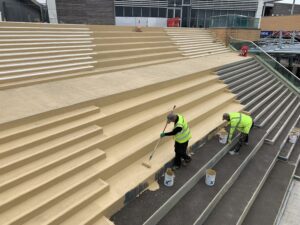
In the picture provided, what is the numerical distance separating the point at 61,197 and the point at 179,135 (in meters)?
2.56

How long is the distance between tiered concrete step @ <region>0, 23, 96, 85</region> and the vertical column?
11.5m

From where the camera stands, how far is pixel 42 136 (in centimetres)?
457

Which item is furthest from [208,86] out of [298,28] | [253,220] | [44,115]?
[298,28]

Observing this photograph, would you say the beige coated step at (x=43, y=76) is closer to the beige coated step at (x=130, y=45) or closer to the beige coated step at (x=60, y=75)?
the beige coated step at (x=60, y=75)

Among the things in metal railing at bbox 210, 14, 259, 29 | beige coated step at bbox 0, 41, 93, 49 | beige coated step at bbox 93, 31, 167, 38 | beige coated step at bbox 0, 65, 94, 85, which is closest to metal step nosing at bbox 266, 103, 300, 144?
beige coated step at bbox 0, 65, 94, 85

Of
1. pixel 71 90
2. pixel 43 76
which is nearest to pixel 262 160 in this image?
pixel 71 90

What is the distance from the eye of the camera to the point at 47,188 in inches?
159

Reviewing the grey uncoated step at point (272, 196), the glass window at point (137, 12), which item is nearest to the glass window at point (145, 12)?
the glass window at point (137, 12)

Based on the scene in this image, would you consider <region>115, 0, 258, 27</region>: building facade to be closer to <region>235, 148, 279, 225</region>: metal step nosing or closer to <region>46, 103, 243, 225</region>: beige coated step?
<region>235, 148, 279, 225</region>: metal step nosing

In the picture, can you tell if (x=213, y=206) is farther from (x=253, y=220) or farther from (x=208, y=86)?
(x=208, y=86)

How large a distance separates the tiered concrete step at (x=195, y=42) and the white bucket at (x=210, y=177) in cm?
911

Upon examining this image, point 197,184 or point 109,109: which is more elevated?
point 109,109

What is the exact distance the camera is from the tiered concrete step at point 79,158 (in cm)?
381

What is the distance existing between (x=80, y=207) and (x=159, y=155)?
7.19 ft
